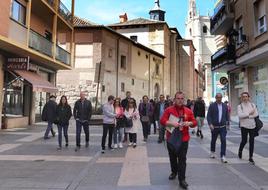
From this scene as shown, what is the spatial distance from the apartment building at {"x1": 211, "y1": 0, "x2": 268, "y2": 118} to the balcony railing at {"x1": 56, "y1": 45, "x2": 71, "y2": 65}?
11.2 metres

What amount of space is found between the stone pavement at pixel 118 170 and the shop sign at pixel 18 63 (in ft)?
24.5

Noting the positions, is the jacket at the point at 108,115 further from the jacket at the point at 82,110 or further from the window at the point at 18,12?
the window at the point at 18,12

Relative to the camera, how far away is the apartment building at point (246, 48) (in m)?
20.6

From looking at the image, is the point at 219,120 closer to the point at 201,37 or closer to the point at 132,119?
the point at 132,119

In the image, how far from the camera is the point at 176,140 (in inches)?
277

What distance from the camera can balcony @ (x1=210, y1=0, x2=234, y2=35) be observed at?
25.9 meters

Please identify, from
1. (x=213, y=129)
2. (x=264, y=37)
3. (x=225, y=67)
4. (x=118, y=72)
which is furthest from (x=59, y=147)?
(x=118, y=72)

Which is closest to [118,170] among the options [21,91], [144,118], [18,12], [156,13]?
[144,118]

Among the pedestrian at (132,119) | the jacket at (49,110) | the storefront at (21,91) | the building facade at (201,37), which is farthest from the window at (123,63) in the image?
the building facade at (201,37)

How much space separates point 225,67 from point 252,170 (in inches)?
793

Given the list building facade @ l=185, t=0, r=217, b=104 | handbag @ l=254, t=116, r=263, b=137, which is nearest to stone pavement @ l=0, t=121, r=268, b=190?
handbag @ l=254, t=116, r=263, b=137

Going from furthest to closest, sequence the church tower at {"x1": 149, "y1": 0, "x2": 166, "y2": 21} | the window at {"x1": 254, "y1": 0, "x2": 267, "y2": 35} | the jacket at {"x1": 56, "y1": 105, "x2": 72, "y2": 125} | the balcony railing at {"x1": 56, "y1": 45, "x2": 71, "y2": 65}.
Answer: the church tower at {"x1": 149, "y1": 0, "x2": 166, "y2": 21} < the balcony railing at {"x1": 56, "y1": 45, "x2": 71, "y2": 65} < the window at {"x1": 254, "y1": 0, "x2": 267, "y2": 35} < the jacket at {"x1": 56, "y1": 105, "x2": 72, "y2": 125}

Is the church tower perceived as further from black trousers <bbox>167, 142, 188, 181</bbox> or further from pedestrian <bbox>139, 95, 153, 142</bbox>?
black trousers <bbox>167, 142, 188, 181</bbox>

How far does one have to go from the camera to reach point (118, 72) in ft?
134
